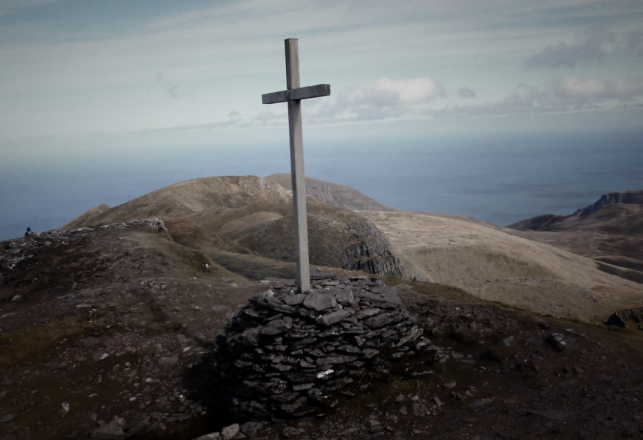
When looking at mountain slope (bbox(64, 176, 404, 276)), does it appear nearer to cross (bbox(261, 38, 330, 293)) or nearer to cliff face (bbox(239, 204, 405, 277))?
cliff face (bbox(239, 204, 405, 277))

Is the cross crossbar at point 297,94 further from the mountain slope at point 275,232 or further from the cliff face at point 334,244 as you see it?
the cliff face at point 334,244

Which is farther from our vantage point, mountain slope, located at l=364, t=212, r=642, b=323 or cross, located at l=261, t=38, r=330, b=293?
mountain slope, located at l=364, t=212, r=642, b=323

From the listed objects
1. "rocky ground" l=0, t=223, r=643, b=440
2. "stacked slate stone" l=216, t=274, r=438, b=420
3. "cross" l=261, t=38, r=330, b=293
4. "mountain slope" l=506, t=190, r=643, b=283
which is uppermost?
"cross" l=261, t=38, r=330, b=293

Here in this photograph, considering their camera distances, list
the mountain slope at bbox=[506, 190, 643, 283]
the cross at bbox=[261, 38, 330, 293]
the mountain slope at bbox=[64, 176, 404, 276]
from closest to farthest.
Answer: the cross at bbox=[261, 38, 330, 293] < the mountain slope at bbox=[64, 176, 404, 276] < the mountain slope at bbox=[506, 190, 643, 283]

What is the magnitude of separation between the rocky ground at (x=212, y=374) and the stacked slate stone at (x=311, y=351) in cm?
44

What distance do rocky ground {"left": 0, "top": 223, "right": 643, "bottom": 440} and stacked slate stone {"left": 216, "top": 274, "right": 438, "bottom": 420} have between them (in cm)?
44

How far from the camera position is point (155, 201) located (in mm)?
86750

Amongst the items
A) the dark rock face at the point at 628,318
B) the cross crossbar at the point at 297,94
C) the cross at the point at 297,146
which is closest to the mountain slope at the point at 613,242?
the dark rock face at the point at 628,318

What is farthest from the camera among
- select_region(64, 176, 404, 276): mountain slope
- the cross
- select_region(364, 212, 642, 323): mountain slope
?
select_region(364, 212, 642, 323): mountain slope

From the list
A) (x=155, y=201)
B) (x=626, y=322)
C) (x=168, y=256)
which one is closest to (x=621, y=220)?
(x=626, y=322)

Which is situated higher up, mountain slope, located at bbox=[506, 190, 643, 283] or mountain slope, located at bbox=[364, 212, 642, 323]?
mountain slope, located at bbox=[364, 212, 642, 323]

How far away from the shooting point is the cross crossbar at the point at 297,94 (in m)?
11.9

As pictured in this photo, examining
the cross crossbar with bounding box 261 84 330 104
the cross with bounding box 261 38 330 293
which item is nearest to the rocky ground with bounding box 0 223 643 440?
the cross with bounding box 261 38 330 293

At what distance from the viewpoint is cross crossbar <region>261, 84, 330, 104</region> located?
39.1ft
